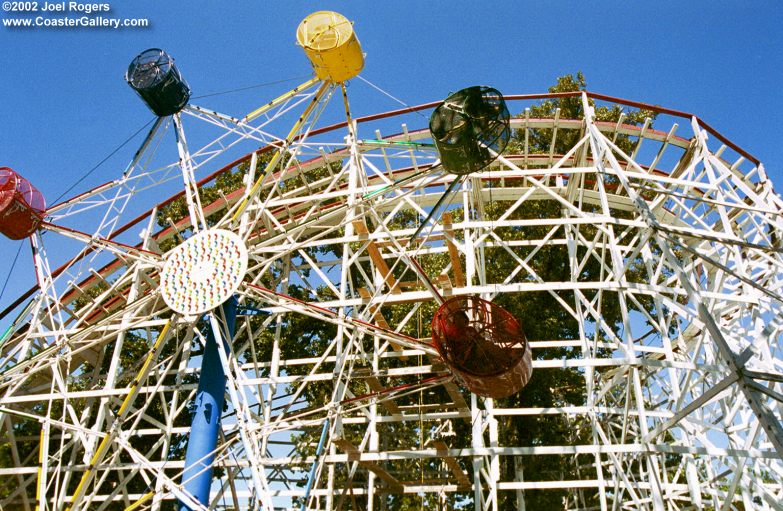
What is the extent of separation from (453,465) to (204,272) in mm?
5196

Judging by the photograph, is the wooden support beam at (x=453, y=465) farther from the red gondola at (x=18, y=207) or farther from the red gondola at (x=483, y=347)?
the red gondola at (x=18, y=207)

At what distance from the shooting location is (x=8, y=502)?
39.8 ft

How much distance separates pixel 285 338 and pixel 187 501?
1069 centimetres

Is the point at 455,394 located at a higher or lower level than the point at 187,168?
lower

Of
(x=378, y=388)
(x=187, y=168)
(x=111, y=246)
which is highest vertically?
(x=187, y=168)

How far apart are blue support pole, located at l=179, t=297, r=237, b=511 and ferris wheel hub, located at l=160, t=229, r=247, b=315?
0.31 m

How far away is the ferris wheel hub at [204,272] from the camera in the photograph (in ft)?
29.6

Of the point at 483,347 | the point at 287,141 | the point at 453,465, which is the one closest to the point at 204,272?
the point at 287,141

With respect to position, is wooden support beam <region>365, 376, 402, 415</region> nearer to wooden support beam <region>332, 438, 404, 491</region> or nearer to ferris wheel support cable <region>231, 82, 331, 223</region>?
wooden support beam <region>332, 438, 404, 491</region>

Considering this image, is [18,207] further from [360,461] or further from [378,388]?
[360,461]

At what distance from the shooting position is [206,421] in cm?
857

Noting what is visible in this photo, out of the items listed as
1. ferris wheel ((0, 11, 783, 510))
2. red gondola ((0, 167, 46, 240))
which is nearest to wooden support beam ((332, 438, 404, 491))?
ferris wheel ((0, 11, 783, 510))

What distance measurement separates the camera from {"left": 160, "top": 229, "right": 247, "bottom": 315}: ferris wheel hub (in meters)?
9.03

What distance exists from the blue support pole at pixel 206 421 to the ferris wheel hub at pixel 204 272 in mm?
312
